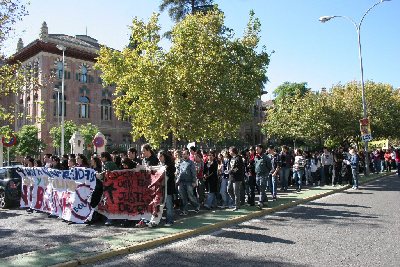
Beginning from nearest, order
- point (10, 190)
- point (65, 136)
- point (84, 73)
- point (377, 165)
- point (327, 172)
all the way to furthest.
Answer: point (10, 190) < point (327, 172) < point (377, 165) < point (65, 136) < point (84, 73)

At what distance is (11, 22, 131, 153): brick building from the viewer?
4362 centimetres

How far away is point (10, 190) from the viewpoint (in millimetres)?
14070

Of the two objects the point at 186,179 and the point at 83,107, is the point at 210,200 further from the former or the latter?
the point at 83,107

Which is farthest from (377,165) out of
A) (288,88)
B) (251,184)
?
(288,88)

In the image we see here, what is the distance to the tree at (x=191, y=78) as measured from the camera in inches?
850

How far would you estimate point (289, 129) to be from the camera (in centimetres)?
4250

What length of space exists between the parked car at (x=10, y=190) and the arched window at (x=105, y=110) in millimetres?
35810

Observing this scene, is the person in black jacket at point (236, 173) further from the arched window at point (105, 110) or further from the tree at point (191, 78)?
the arched window at point (105, 110)

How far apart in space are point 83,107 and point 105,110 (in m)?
3.19

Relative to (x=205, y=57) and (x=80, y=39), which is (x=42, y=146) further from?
(x=205, y=57)

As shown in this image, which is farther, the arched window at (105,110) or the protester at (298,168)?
the arched window at (105,110)

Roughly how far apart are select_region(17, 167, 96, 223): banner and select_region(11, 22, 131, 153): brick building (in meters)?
28.8

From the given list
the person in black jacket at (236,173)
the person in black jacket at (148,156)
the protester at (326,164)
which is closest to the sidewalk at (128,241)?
the person in black jacket at (236,173)

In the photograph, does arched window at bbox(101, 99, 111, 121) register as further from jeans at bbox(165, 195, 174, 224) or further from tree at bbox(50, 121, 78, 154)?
jeans at bbox(165, 195, 174, 224)
